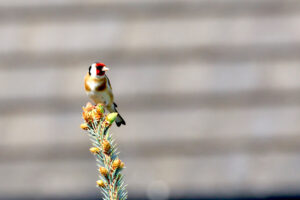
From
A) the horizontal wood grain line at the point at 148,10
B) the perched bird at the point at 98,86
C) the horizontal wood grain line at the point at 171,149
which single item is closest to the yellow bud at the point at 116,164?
the perched bird at the point at 98,86

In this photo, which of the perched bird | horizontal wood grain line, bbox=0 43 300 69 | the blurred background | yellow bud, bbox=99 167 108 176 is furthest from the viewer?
horizontal wood grain line, bbox=0 43 300 69

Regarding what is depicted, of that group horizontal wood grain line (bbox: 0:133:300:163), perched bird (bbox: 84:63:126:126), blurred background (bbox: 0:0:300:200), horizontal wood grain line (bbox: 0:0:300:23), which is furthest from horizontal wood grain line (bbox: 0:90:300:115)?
perched bird (bbox: 84:63:126:126)

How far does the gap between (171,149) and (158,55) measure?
1.62ft

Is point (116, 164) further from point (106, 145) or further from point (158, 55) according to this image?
point (158, 55)

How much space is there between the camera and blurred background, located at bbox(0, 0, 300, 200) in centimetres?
273

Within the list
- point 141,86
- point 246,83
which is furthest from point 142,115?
point 246,83

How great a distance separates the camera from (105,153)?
4.21ft

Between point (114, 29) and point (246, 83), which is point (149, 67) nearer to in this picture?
point (114, 29)

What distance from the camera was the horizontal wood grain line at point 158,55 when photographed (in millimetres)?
2838

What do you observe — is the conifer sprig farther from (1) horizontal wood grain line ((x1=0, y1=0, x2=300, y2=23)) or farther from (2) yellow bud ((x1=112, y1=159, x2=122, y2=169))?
(1) horizontal wood grain line ((x1=0, y1=0, x2=300, y2=23))

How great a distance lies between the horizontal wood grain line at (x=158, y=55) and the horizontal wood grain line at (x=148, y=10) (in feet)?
0.60

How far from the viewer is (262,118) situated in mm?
2768

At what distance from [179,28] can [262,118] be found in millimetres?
642

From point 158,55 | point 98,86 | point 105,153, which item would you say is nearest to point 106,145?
point 105,153
